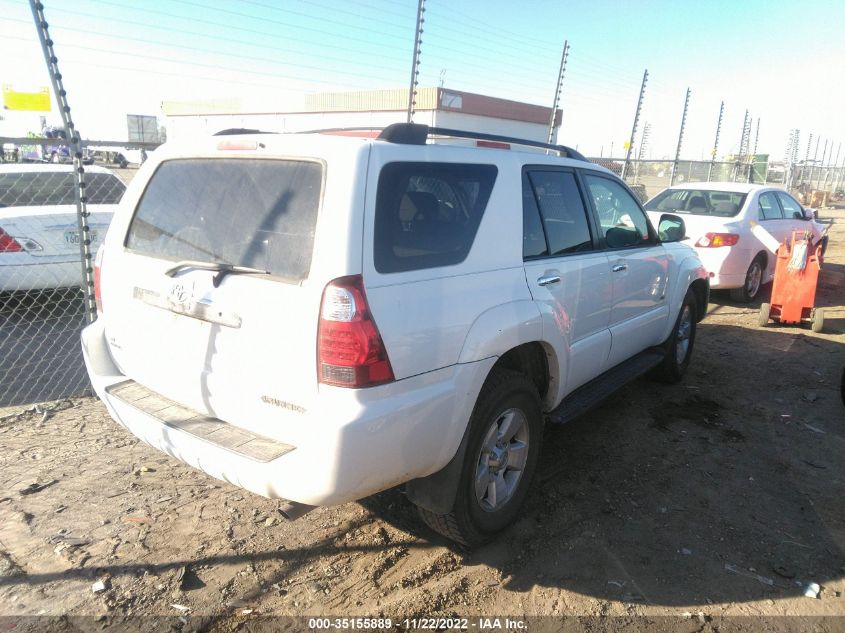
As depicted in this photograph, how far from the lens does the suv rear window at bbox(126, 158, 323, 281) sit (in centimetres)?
237

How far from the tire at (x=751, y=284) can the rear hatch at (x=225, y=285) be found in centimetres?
789

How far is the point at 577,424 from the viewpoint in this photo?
15.0ft

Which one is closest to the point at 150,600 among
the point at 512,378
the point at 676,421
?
the point at 512,378

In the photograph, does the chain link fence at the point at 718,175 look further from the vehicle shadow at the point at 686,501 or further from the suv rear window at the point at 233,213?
the suv rear window at the point at 233,213

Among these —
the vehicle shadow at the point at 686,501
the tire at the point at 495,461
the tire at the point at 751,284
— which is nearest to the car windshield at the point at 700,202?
the tire at the point at 751,284

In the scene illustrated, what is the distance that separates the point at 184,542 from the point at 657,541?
241 cm

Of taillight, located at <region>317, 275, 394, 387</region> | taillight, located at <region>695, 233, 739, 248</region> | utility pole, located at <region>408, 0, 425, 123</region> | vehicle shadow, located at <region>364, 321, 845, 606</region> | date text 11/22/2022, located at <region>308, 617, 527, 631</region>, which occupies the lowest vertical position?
date text 11/22/2022, located at <region>308, 617, 527, 631</region>

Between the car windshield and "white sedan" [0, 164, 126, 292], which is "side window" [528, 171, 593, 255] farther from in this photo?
the car windshield

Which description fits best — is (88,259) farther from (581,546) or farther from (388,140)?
(581,546)

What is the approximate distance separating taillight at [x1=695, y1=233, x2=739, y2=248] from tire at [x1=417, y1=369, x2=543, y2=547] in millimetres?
6059

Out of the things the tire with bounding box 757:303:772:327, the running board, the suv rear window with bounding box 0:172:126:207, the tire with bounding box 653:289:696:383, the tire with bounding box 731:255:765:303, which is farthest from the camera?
the tire with bounding box 731:255:765:303

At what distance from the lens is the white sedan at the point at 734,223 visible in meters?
8.18

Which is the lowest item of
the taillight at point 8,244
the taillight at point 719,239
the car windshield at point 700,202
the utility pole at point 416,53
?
the taillight at point 8,244

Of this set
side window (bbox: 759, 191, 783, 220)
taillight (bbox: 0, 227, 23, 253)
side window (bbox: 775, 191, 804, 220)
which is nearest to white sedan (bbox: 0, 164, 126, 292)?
taillight (bbox: 0, 227, 23, 253)
